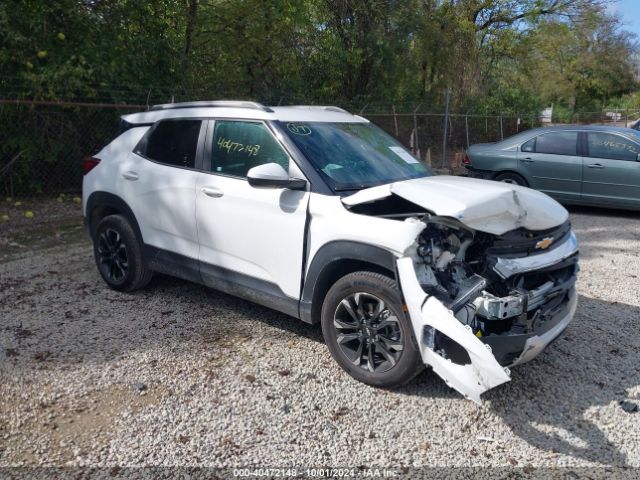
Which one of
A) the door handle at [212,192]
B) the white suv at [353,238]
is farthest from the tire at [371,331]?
the door handle at [212,192]

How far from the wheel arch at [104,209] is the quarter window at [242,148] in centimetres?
109

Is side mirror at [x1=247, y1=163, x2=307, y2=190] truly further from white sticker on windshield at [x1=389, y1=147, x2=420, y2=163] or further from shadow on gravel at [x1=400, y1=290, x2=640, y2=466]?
shadow on gravel at [x1=400, y1=290, x2=640, y2=466]

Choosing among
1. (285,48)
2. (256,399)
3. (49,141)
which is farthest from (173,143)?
(285,48)

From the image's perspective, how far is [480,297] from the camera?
10.9 ft

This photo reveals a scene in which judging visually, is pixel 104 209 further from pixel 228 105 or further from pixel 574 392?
pixel 574 392

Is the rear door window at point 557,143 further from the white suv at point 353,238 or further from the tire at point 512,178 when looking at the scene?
the white suv at point 353,238

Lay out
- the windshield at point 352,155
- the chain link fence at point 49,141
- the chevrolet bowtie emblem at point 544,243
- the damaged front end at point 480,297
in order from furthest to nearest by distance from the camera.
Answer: the chain link fence at point 49,141 < the windshield at point 352,155 < the chevrolet bowtie emblem at point 544,243 < the damaged front end at point 480,297

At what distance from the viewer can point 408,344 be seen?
3418 millimetres

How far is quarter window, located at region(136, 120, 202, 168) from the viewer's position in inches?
190

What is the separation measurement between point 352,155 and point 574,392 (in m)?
2.26

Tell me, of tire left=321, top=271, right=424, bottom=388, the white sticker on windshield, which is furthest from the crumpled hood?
the white sticker on windshield

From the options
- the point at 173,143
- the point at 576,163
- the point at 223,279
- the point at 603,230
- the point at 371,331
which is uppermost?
the point at 173,143

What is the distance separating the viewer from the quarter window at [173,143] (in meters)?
4.82

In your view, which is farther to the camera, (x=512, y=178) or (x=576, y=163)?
(x=512, y=178)
